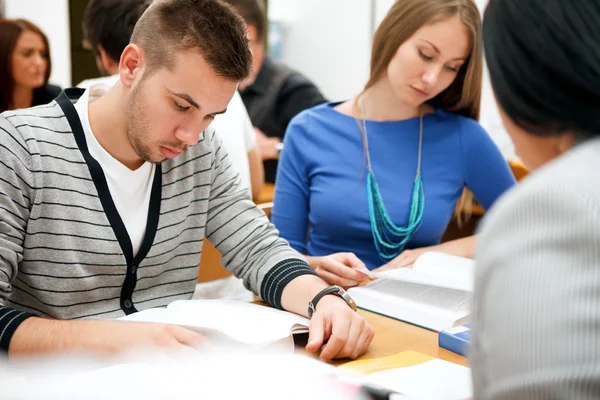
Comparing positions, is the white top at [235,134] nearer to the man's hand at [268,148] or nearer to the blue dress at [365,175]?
the blue dress at [365,175]

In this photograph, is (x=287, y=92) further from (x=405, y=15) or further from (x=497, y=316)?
(x=497, y=316)

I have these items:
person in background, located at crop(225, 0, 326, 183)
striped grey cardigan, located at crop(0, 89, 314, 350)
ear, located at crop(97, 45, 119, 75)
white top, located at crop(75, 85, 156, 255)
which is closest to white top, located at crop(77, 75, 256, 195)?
ear, located at crop(97, 45, 119, 75)

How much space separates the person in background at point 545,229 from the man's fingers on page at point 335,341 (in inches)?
16.1

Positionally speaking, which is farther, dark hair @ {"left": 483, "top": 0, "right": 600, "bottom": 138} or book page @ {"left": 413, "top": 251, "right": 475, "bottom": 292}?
book page @ {"left": 413, "top": 251, "right": 475, "bottom": 292}

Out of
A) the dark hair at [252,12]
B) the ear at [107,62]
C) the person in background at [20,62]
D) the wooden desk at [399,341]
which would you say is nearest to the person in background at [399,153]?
the wooden desk at [399,341]

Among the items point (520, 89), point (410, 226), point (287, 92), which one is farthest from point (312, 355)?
point (287, 92)

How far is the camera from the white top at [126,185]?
125 cm

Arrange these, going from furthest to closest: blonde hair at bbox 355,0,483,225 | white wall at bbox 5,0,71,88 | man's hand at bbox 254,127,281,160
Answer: white wall at bbox 5,0,71,88 → man's hand at bbox 254,127,281,160 → blonde hair at bbox 355,0,483,225

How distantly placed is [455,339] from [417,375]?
0.53 feet

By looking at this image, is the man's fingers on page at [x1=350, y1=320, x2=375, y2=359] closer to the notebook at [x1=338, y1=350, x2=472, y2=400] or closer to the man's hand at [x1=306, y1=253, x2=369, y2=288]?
the notebook at [x1=338, y1=350, x2=472, y2=400]

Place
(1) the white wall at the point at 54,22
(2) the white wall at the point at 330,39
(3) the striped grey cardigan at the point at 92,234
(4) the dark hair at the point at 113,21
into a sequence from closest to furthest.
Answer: (3) the striped grey cardigan at the point at 92,234 < (4) the dark hair at the point at 113,21 < (1) the white wall at the point at 54,22 < (2) the white wall at the point at 330,39

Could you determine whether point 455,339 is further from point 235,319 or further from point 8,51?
point 8,51

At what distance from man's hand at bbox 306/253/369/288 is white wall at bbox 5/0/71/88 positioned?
3390 mm

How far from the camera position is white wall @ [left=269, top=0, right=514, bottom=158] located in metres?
4.80
